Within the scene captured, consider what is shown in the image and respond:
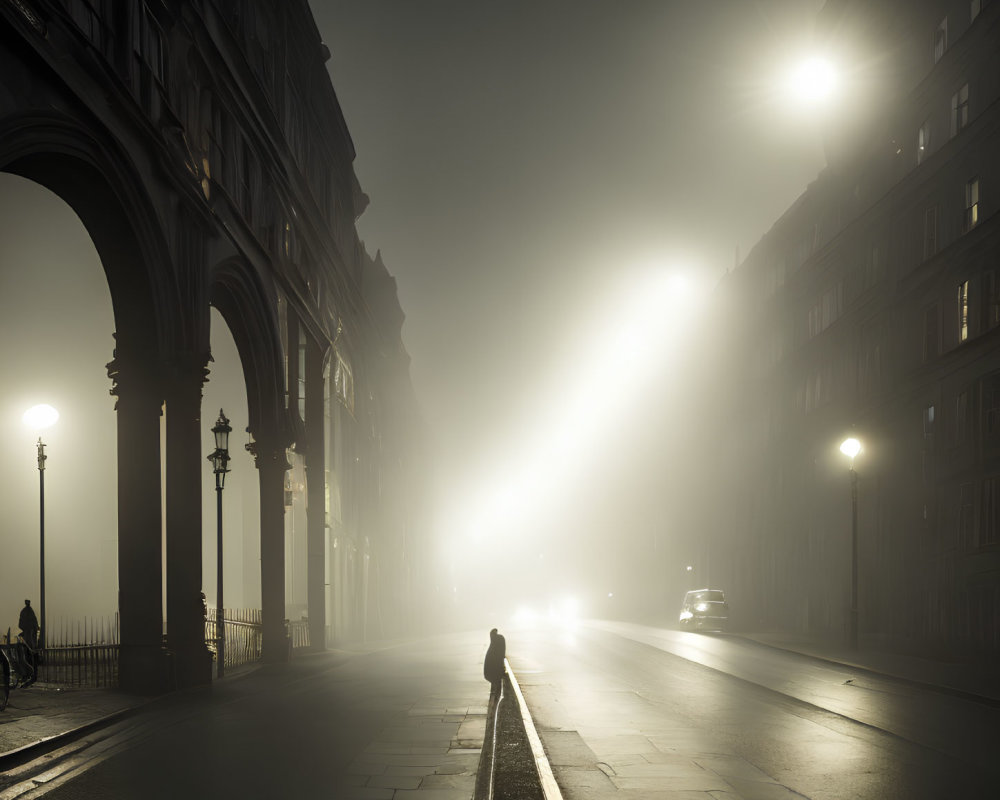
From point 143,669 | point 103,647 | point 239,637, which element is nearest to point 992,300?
point 239,637

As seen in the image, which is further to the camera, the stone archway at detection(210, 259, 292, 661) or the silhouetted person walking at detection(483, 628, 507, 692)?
the stone archway at detection(210, 259, 292, 661)

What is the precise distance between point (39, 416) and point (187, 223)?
53.9 feet

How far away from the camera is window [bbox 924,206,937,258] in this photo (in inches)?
1587

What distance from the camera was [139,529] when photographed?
19578 mm

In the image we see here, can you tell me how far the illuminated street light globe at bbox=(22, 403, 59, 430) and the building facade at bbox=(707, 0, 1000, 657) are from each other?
28590 mm

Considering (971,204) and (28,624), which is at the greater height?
(971,204)

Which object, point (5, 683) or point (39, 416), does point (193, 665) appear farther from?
point (39, 416)

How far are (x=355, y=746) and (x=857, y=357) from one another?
3958 centimetres

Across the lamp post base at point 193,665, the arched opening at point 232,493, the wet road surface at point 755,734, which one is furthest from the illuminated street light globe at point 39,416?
the wet road surface at point 755,734

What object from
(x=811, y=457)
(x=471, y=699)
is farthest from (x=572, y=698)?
(x=811, y=457)

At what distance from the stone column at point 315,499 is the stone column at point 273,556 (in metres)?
Answer: 6.88

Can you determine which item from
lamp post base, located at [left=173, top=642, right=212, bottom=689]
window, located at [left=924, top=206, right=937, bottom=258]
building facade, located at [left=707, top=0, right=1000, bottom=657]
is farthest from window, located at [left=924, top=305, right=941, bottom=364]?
lamp post base, located at [left=173, top=642, right=212, bottom=689]

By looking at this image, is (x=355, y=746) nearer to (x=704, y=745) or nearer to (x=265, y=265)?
(x=704, y=745)

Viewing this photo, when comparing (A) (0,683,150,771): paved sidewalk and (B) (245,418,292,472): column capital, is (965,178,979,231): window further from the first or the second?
(A) (0,683,150,771): paved sidewalk
